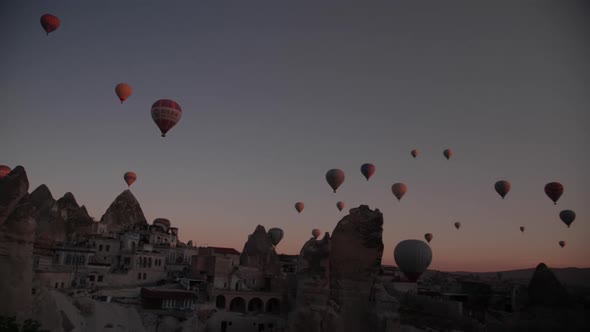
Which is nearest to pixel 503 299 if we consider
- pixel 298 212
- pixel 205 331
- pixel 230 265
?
pixel 298 212

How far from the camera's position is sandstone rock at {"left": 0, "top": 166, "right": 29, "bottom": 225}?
27356 mm

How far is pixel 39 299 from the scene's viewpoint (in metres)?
29.5

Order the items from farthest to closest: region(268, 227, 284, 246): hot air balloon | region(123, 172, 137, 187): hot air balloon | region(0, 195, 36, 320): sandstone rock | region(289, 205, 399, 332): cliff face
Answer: region(268, 227, 284, 246): hot air balloon, region(123, 172, 137, 187): hot air balloon, region(289, 205, 399, 332): cliff face, region(0, 195, 36, 320): sandstone rock

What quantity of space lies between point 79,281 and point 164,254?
13.2 m

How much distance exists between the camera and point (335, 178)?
159ft

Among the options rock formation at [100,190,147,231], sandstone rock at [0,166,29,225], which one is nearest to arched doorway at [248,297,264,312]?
sandstone rock at [0,166,29,225]

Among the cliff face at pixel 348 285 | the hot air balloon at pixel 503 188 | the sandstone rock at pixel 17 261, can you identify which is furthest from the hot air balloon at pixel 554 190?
the sandstone rock at pixel 17 261

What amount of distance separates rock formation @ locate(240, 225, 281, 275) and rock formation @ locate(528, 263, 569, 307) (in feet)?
92.9

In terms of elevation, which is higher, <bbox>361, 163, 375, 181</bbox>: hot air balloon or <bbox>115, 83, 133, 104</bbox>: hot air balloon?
<bbox>115, 83, 133, 104</bbox>: hot air balloon

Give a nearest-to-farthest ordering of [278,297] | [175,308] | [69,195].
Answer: [175,308] → [278,297] → [69,195]

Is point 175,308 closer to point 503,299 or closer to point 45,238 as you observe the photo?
point 45,238

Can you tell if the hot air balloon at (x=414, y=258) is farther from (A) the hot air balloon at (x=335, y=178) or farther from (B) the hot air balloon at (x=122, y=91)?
(B) the hot air balloon at (x=122, y=91)

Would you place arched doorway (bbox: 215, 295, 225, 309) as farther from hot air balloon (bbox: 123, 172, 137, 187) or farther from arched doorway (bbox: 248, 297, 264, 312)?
hot air balloon (bbox: 123, 172, 137, 187)

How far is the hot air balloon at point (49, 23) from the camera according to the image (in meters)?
34.8
